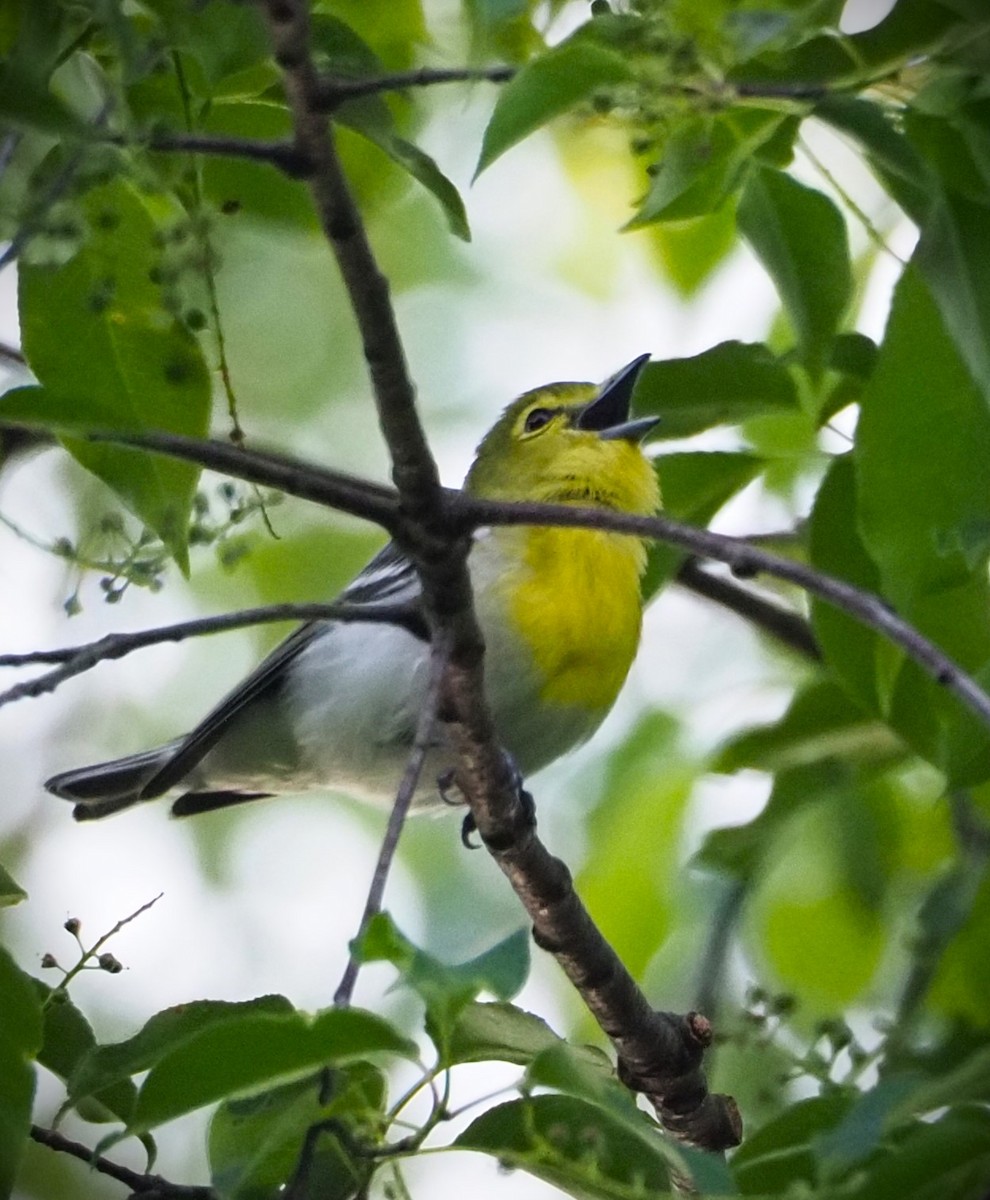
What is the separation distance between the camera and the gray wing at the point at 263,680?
4.27 meters

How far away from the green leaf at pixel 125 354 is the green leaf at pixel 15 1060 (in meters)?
0.66

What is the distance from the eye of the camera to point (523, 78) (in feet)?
6.45

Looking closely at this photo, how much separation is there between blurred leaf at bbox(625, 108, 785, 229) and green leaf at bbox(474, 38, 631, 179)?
0.76 feet

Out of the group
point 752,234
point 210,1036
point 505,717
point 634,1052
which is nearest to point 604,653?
point 505,717

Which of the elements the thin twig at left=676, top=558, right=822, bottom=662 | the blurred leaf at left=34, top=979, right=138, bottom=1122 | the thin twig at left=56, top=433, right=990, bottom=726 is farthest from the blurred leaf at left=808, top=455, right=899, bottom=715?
the thin twig at left=676, top=558, right=822, bottom=662

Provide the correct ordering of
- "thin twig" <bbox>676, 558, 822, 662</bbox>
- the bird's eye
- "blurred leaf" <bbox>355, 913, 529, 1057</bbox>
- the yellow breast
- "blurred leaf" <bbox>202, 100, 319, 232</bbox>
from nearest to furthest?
"blurred leaf" <bbox>355, 913, 529, 1057</bbox> < "blurred leaf" <bbox>202, 100, 319, 232</bbox> < the yellow breast < "thin twig" <bbox>676, 558, 822, 662</bbox> < the bird's eye

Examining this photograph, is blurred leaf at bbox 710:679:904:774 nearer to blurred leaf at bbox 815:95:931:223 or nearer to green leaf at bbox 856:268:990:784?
green leaf at bbox 856:268:990:784

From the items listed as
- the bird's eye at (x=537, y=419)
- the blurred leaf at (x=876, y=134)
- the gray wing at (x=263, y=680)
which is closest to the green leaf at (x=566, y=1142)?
the blurred leaf at (x=876, y=134)

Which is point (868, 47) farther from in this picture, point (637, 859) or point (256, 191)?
point (637, 859)

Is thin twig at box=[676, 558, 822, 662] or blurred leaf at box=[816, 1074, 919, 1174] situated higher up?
thin twig at box=[676, 558, 822, 662]

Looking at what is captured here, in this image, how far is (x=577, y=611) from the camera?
397 centimetres

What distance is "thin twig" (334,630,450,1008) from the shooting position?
1.74 meters

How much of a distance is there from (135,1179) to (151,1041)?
1.43 ft

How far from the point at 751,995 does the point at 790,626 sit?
1802 millimetres
